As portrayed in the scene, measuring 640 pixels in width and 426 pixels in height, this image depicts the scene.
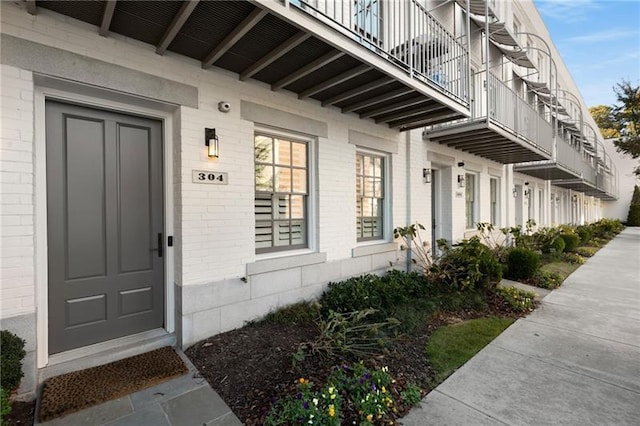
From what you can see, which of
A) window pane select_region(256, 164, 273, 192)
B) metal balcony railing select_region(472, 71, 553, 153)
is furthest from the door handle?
metal balcony railing select_region(472, 71, 553, 153)

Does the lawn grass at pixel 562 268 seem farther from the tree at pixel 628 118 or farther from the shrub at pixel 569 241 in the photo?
the tree at pixel 628 118

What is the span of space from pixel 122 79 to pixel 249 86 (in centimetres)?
145

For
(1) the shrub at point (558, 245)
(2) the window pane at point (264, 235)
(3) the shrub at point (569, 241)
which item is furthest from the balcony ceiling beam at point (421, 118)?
(3) the shrub at point (569, 241)

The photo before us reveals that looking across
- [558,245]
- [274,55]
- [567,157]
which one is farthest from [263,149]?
[567,157]

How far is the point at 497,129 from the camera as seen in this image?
6.30 meters

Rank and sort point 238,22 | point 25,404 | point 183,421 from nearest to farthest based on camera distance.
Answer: point 183,421
point 25,404
point 238,22

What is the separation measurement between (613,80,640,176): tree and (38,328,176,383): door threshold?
75.5 ft

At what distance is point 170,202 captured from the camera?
3.55 metres

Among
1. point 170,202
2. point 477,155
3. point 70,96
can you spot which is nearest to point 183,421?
point 170,202

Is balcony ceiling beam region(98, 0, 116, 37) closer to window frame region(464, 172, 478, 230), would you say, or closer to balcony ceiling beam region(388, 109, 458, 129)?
balcony ceiling beam region(388, 109, 458, 129)

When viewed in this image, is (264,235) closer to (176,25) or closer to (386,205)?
(176,25)

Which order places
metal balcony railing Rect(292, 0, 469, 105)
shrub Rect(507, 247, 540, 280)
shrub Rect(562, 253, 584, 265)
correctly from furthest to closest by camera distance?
shrub Rect(562, 253, 584, 265), shrub Rect(507, 247, 540, 280), metal balcony railing Rect(292, 0, 469, 105)

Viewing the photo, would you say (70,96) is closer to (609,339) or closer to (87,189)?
(87,189)

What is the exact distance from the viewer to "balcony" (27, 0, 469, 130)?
2.70m
